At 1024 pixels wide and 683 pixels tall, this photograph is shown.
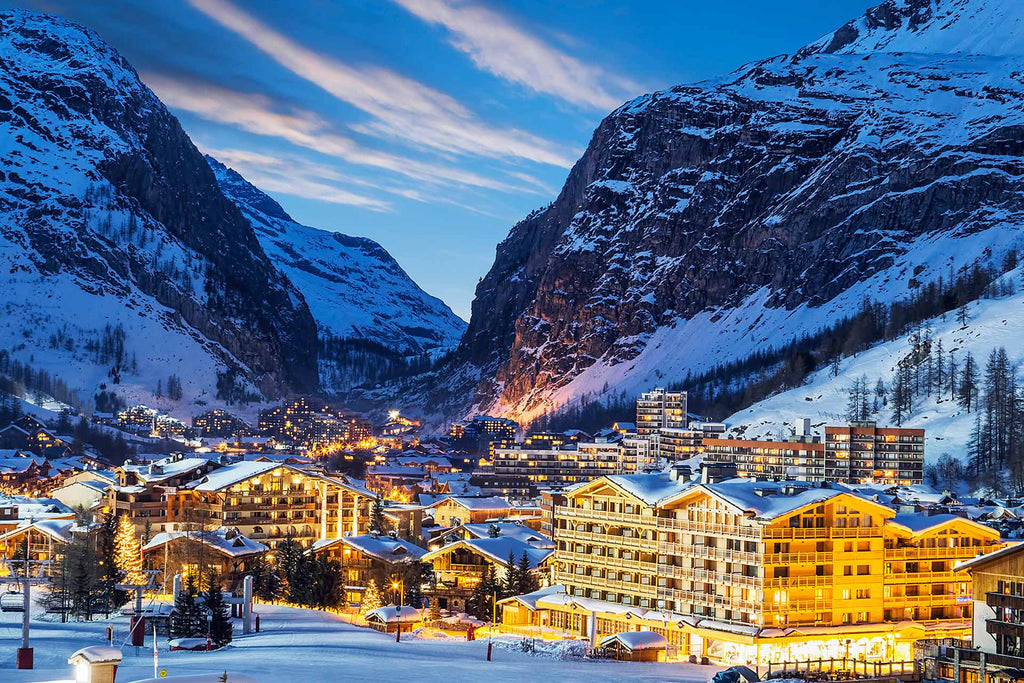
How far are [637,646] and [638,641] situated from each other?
0.42 meters

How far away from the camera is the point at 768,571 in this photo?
233ft

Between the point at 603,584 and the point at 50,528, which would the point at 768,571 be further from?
the point at 50,528

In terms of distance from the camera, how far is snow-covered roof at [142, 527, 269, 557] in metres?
93.4

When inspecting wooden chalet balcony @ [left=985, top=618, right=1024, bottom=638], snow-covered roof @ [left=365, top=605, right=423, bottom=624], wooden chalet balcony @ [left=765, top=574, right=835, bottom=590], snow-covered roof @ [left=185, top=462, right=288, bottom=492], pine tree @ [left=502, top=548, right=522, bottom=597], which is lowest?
snow-covered roof @ [left=365, top=605, right=423, bottom=624]

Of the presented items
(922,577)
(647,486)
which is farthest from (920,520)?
(647,486)

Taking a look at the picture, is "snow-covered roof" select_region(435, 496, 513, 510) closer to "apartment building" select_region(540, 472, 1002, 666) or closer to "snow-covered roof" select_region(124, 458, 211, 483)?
"snow-covered roof" select_region(124, 458, 211, 483)

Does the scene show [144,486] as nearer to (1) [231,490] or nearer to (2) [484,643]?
(1) [231,490]

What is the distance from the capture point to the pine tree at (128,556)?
287 ft

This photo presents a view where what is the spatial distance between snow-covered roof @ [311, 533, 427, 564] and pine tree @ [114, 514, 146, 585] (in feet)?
39.6

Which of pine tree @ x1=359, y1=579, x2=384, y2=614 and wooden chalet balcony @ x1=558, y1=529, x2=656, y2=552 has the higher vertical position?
wooden chalet balcony @ x1=558, y1=529, x2=656, y2=552

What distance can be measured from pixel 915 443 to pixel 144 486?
10854 centimetres

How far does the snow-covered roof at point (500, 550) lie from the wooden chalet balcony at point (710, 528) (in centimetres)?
1649

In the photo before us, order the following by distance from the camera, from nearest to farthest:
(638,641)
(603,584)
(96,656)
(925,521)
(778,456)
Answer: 1. (96,656)
2. (638,641)
3. (925,521)
4. (603,584)
5. (778,456)

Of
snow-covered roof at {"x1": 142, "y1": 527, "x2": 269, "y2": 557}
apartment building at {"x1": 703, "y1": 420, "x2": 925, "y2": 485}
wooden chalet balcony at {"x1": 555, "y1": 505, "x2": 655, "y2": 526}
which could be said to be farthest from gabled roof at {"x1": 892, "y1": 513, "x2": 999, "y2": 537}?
apartment building at {"x1": 703, "y1": 420, "x2": 925, "y2": 485}
